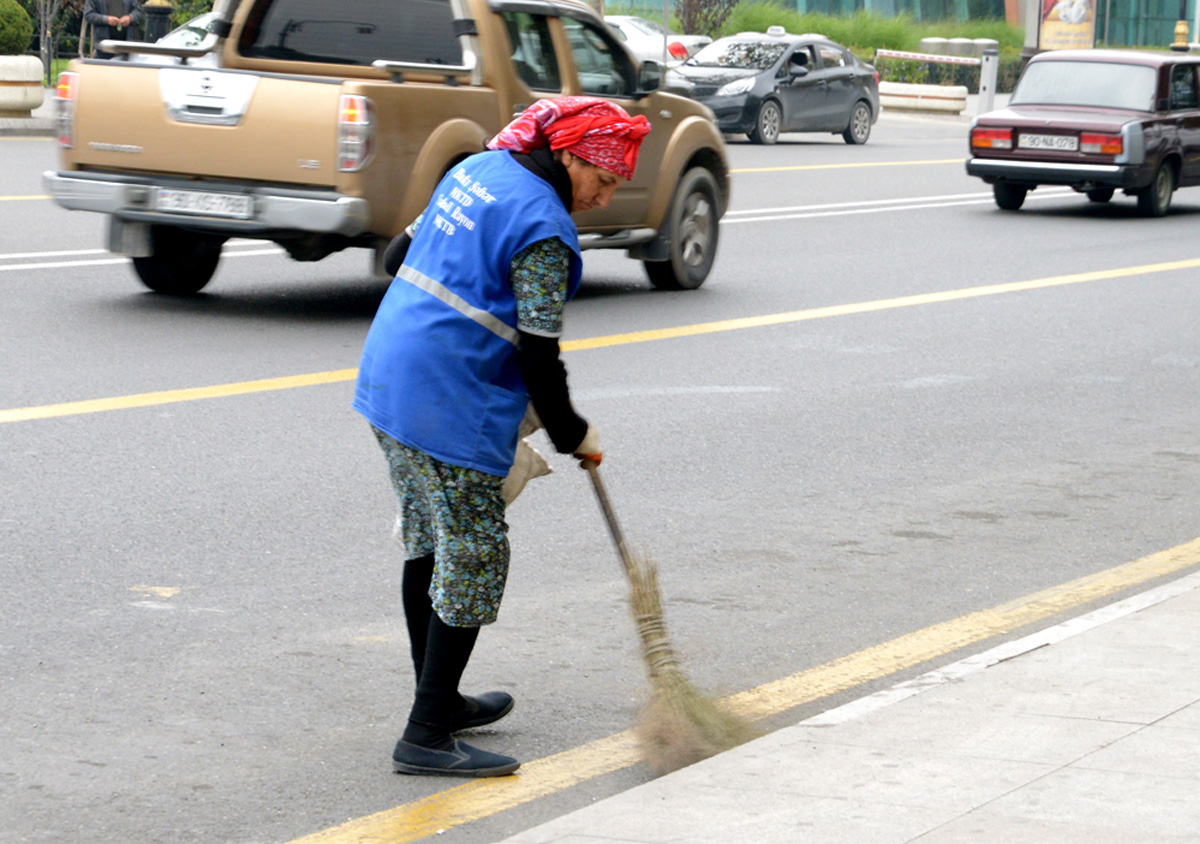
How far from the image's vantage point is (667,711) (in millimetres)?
4242

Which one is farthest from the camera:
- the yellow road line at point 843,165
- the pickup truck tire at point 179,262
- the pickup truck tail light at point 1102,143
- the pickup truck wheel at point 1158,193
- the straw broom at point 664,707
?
the yellow road line at point 843,165

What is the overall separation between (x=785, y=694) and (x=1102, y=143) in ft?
48.9

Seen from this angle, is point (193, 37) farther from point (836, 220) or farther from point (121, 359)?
point (121, 359)

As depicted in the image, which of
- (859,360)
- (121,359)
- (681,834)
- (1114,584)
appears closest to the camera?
(681,834)

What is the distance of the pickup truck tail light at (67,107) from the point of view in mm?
10367

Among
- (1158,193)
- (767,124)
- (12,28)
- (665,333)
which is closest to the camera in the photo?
(665,333)

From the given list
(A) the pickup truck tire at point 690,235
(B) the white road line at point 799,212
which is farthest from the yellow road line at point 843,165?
(A) the pickup truck tire at point 690,235

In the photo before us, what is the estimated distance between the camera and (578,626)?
5.43 m

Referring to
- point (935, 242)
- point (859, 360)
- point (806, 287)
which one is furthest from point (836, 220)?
point (859, 360)

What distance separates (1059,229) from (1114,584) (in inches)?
484

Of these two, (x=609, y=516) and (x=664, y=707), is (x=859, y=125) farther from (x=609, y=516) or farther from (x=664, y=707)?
(x=664, y=707)

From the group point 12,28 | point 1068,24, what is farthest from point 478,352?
point 1068,24

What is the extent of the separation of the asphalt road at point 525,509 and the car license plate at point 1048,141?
18.0ft

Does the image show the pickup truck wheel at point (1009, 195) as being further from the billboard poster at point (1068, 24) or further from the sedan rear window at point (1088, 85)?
the billboard poster at point (1068, 24)
